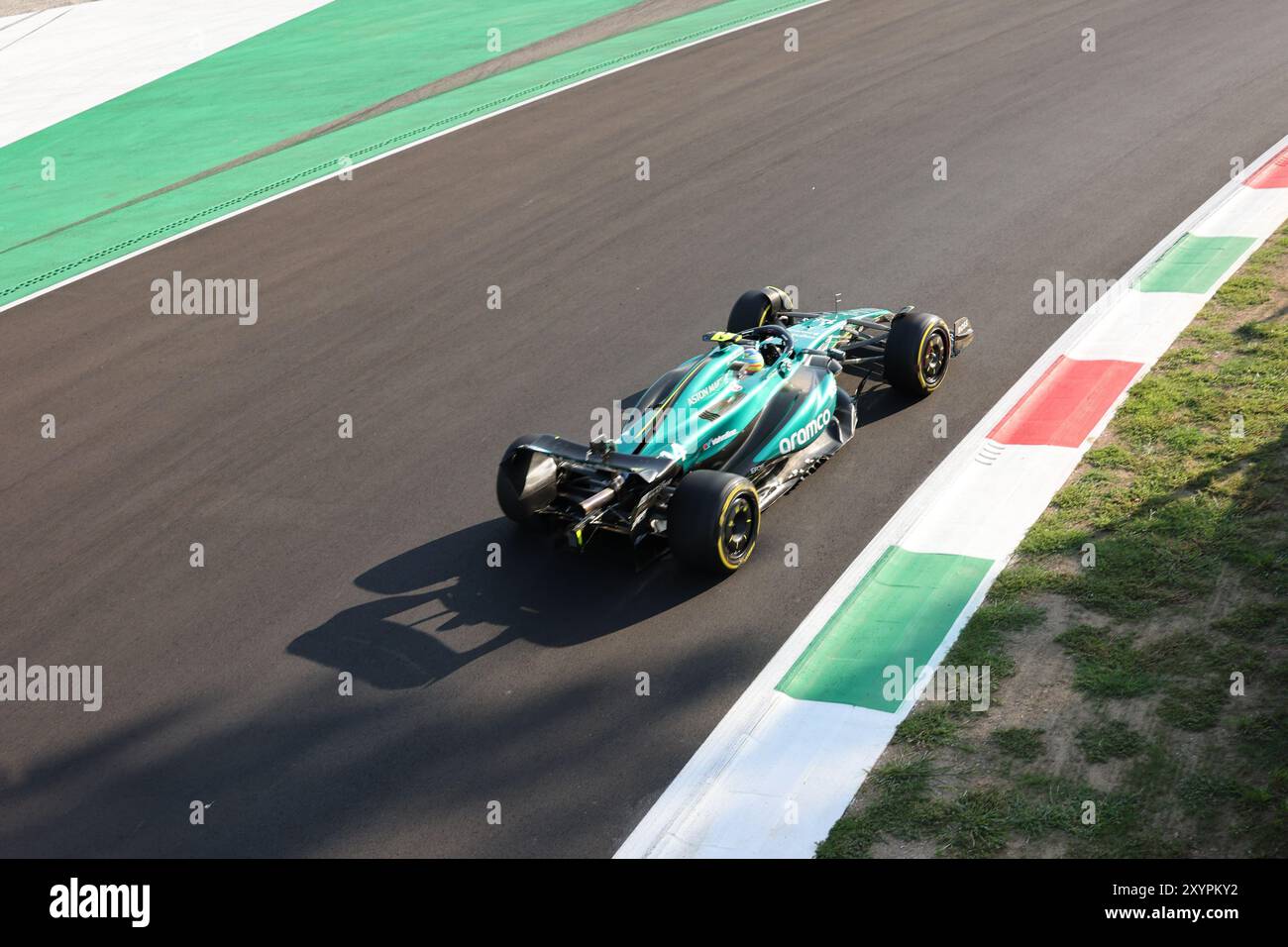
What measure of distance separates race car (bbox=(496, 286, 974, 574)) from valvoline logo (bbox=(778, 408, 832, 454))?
0.4 inches

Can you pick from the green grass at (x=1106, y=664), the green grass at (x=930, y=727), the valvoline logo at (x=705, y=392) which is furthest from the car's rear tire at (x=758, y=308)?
the green grass at (x=930, y=727)

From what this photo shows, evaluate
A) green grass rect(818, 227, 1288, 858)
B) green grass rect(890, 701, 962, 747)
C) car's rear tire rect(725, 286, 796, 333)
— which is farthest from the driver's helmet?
green grass rect(890, 701, 962, 747)

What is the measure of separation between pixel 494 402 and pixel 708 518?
11.5ft

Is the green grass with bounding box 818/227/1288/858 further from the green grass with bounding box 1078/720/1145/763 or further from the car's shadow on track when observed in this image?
the car's shadow on track

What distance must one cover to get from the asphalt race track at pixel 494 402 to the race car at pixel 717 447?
30cm

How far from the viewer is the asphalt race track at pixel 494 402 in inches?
264

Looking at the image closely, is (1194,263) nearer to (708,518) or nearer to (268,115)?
(708,518)

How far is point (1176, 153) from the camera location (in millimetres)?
14117

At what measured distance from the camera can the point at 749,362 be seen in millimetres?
8859

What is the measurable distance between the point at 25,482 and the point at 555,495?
497 centimetres

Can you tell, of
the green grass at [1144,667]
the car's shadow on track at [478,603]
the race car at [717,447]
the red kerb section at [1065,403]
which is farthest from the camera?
the red kerb section at [1065,403]

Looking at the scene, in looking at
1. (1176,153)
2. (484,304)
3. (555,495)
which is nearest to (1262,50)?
(1176,153)

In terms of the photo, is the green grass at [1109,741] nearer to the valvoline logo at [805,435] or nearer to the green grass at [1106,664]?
the green grass at [1106,664]

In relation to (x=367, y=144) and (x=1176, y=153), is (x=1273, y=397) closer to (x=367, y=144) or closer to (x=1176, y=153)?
(x=1176, y=153)
